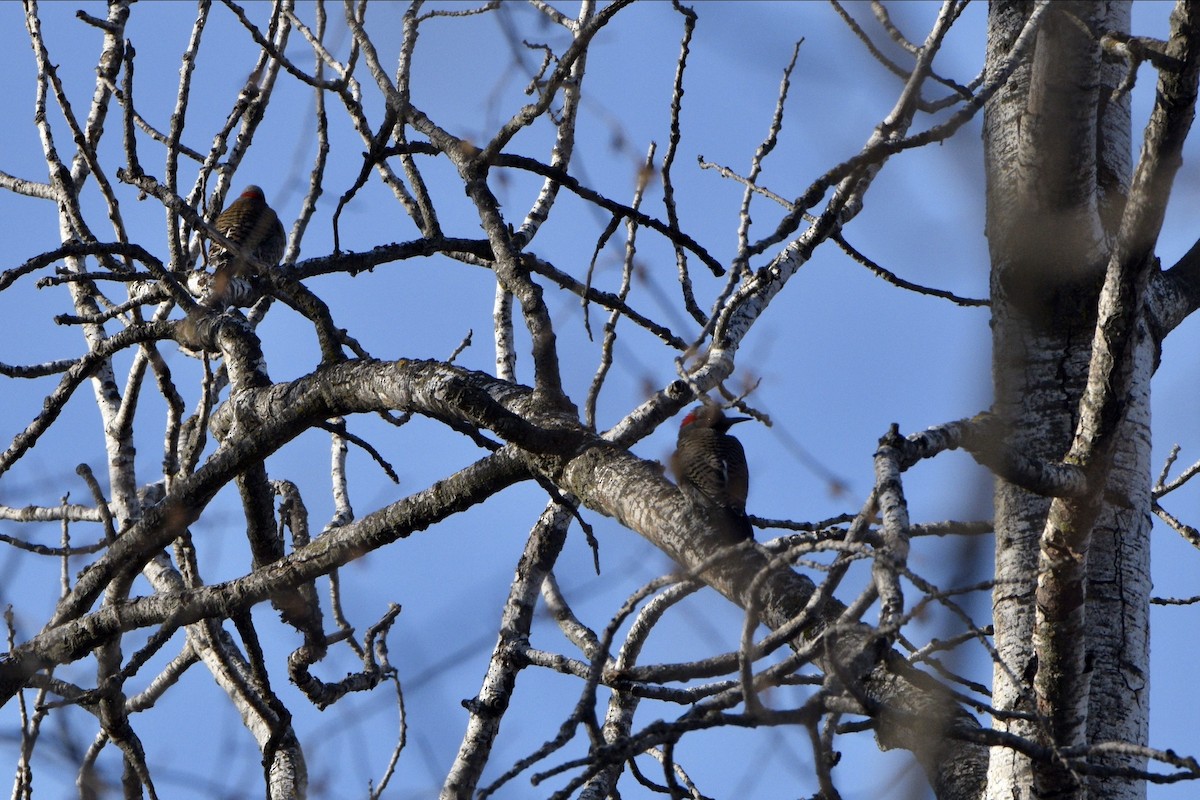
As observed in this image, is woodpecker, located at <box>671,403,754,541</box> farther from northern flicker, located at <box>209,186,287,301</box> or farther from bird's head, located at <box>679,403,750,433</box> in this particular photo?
northern flicker, located at <box>209,186,287,301</box>

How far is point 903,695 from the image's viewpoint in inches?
86.9

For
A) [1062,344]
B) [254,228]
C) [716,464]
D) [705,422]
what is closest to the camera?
[1062,344]

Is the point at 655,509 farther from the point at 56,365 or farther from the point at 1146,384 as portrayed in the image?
the point at 56,365

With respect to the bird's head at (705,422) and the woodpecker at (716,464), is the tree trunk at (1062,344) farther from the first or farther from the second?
the bird's head at (705,422)

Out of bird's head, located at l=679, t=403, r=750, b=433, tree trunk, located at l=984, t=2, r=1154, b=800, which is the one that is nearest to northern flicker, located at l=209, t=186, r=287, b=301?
bird's head, located at l=679, t=403, r=750, b=433

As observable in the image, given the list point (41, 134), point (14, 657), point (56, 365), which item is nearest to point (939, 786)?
point (14, 657)

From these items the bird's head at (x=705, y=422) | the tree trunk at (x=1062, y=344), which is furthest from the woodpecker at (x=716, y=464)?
the tree trunk at (x=1062, y=344)

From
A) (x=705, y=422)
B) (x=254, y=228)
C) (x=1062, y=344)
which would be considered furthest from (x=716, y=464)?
(x=254, y=228)

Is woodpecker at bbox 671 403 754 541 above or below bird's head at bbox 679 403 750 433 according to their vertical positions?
below

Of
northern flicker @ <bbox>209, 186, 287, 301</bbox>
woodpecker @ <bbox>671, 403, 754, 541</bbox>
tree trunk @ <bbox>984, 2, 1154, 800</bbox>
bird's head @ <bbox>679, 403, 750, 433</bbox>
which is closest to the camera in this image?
tree trunk @ <bbox>984, 2, 1154, 800</bbox>

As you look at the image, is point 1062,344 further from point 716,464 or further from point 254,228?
point 254,228

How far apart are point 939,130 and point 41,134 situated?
4.11 metres

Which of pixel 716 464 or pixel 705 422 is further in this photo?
pixel 705 422

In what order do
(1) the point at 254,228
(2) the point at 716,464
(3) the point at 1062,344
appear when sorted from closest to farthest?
(3) the point at 1062,344 → (2) the point at 716,464 → (1) the point at 254,228
